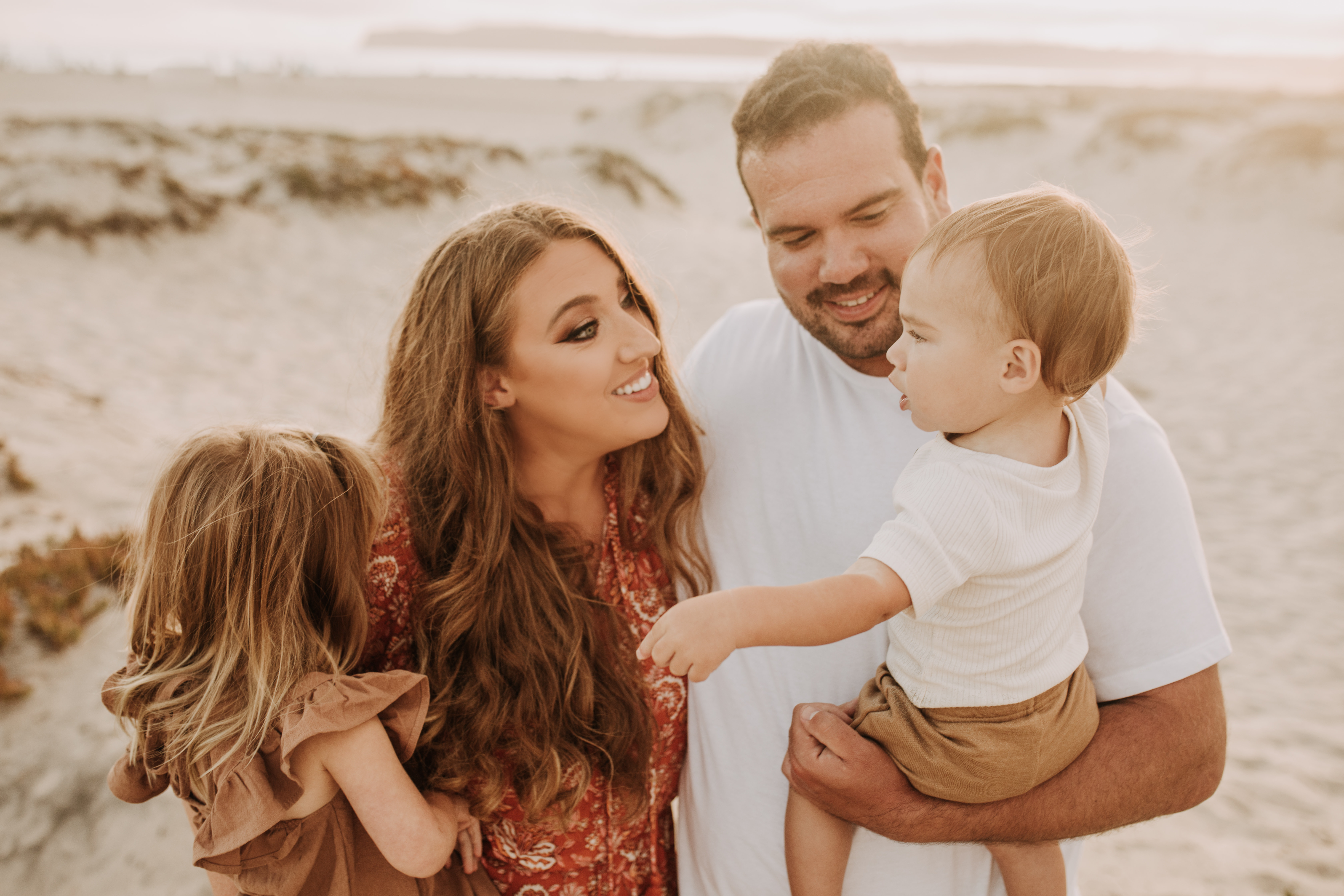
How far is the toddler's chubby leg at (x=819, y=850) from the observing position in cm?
186

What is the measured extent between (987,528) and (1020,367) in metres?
0.32

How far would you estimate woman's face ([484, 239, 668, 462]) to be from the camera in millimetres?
2027

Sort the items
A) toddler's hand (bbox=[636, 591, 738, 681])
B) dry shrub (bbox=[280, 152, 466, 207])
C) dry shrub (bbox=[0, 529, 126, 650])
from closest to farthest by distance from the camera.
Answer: toddler's hand (bbox=[636, 591, 738, 681]) < dry shrub (bbox=[0, 529, 126, 650]) < dry shrub (bbox=[280, 152, 466, 207])

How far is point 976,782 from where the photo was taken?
1676 mm

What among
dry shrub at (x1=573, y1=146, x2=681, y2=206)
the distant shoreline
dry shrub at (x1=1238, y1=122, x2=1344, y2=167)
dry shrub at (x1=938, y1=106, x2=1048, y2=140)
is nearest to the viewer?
dry shrub at (x1=1238, y1=122, x2=1344, y2=167)

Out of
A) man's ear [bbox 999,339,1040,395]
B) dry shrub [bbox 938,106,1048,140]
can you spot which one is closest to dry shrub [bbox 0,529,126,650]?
man's ear [bbox 999,339,1040,395]

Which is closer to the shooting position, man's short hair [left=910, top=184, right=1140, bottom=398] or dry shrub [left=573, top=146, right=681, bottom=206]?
man's short hair [left=910, top=184, right=1140, bottom=398]

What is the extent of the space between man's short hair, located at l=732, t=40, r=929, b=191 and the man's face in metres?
0.03

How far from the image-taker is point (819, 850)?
6.11ft

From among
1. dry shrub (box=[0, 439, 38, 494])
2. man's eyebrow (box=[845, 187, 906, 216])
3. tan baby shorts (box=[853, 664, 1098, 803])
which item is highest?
man's eyebrow (box=[845, 187, 906, 216])

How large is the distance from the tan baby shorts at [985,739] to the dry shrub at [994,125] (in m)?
27.9

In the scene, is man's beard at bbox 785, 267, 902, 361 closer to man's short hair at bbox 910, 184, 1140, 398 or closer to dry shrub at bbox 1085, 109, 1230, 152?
man's short hair at bbox 910, 184, 1140, 398

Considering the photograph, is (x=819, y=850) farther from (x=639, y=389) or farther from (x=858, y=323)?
(x=858, y=323)

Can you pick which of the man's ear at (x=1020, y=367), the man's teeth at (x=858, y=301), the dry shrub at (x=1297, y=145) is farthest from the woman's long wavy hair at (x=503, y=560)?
the dry shrub at (x=1297, y=145)
